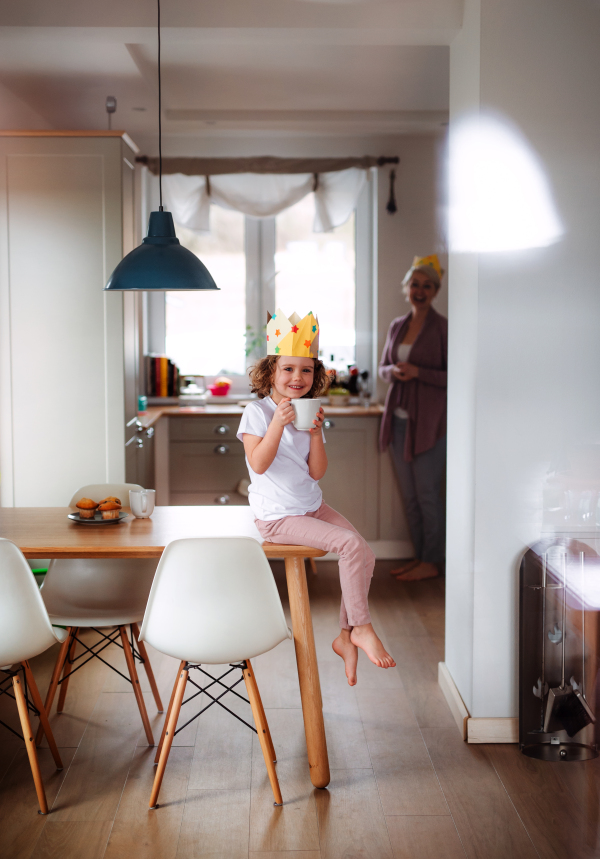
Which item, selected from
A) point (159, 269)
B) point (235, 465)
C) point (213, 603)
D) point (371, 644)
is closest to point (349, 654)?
point (371, 644)

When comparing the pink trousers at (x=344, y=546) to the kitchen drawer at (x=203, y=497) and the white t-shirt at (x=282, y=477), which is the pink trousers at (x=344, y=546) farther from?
the kitchen drawer at (x=203, y=497)

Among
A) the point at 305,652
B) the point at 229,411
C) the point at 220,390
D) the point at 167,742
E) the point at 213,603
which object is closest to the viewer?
the point at 213,603

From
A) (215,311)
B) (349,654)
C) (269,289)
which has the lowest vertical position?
(349,654)

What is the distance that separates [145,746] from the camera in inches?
95.3

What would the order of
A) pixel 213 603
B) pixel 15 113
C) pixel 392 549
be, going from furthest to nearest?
pixel 392 549, pixel 15 113, pixel 213 603

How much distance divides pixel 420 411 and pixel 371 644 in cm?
215

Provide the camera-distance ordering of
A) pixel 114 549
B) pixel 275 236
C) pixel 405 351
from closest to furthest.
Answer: pixel 114 549, pixel 405 351, pixel 275 236

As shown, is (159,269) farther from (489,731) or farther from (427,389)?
(427,389)

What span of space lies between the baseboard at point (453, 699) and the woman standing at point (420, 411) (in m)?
1.35

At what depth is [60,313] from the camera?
347 centimetres

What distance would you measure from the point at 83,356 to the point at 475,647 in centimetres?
211

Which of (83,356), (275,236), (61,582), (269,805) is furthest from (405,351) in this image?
(269,805)

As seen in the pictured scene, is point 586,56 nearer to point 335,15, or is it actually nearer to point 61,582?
point 335,15

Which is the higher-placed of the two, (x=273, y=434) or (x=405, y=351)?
(x=405, y=351)
